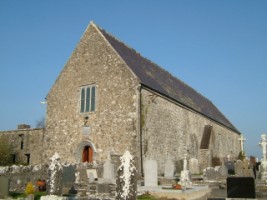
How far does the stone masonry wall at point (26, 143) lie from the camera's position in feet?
87.3

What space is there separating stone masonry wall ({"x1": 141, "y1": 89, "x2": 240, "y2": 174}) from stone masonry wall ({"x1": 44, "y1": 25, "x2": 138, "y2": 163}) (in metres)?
1.27

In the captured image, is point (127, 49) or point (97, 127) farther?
point (127, 49)

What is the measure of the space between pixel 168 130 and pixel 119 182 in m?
16.0

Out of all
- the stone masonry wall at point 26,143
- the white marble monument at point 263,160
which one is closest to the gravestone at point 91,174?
the stone masonry wall at point 26,143

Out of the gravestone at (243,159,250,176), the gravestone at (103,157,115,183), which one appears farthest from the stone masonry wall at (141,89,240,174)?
the gravestone at (243,159,250,176)

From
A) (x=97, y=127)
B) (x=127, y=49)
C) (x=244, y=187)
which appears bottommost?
(x=244, y=187)

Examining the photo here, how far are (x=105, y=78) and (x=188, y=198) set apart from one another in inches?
465

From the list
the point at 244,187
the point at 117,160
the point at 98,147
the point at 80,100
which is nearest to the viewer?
the point at 244,187

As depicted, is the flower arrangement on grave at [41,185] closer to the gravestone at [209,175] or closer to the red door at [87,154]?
the red door at [87,154]

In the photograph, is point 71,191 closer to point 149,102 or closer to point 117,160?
point 117,160

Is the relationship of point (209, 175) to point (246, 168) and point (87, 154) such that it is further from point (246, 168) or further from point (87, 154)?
point (87, 154)

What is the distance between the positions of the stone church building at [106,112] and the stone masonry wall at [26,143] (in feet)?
1.20

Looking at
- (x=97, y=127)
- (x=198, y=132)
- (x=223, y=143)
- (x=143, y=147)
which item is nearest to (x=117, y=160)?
(x=143, y=147)

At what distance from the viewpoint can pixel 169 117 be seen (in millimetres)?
25203
